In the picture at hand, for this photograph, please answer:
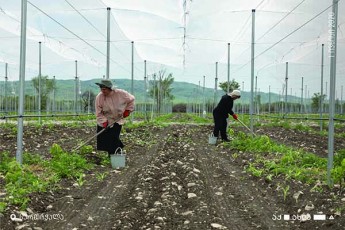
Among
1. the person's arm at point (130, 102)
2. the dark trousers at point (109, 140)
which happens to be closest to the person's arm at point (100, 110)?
the dark trousers at point (109, 140)

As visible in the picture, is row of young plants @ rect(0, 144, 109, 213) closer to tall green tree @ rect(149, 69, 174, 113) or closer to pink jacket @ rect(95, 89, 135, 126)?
pink jacket @ rect(95, 89, 135, 126)

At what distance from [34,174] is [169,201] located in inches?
85.2

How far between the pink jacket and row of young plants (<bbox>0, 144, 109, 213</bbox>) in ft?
2.84

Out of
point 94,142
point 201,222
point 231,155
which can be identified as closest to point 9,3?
point 94,142

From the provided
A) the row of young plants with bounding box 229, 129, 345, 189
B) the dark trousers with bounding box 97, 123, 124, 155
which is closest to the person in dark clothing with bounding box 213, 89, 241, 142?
the row of young plants with bounding box 229, 129, 345, 189

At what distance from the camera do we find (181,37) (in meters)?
17.6

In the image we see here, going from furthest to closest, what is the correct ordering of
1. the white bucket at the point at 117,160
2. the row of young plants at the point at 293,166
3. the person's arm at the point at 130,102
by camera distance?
the person's arm at the point at 130,102 → the white bucket at the point at 117,160 → the row of young plants at the point at 293,166

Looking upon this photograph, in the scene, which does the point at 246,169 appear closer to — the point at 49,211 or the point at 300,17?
the point at 49,211

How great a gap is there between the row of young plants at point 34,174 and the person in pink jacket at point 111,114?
37 centimetres

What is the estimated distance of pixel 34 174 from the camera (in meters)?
5.77

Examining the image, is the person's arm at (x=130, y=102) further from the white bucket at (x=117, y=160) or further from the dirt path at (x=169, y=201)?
the dirt path at (x=169, y=201)

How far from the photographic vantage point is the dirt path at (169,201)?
409 centimetres

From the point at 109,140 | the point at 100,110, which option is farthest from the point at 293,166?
the point at 100,110

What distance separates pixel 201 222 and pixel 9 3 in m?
8.40
